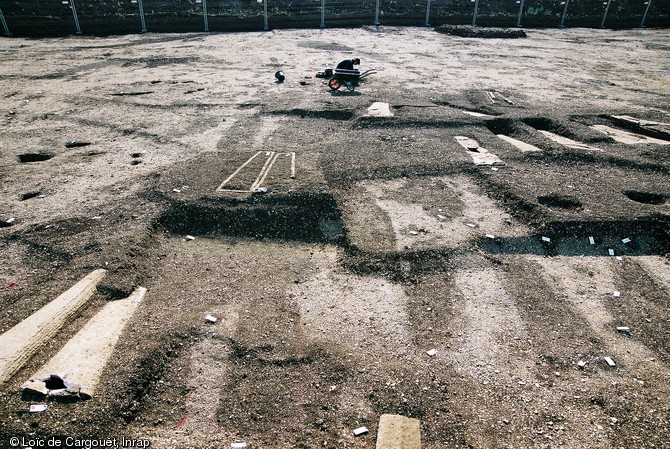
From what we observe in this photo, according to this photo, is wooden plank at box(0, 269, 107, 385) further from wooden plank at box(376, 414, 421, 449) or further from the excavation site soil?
wooden plank at box(376, 414, 421, 449)

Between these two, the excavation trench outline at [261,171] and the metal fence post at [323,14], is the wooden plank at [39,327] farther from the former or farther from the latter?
the metal fence post at [323,14]

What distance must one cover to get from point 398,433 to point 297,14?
2487 cm

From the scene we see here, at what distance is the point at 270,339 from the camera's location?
3.93m

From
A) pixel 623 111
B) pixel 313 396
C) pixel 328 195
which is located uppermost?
pixel 623 111

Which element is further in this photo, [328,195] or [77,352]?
[328,195]

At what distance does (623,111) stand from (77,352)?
11.8 m

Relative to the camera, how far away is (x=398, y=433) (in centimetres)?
308

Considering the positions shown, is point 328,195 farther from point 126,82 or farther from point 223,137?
point 126,82

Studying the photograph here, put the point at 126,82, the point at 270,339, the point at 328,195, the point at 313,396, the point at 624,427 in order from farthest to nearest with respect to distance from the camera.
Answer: the point at 126,82 → the point at 328,195 → the point at 270,339 → the point at 313,396 → the point at 624,427

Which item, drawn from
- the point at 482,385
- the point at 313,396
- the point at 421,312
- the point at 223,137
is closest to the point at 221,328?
the point at 313,396

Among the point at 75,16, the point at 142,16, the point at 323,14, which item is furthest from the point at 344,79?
the point at 75,16

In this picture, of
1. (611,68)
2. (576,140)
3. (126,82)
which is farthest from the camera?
(611,68)

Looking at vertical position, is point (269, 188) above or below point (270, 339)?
above

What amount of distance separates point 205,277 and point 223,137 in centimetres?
438
